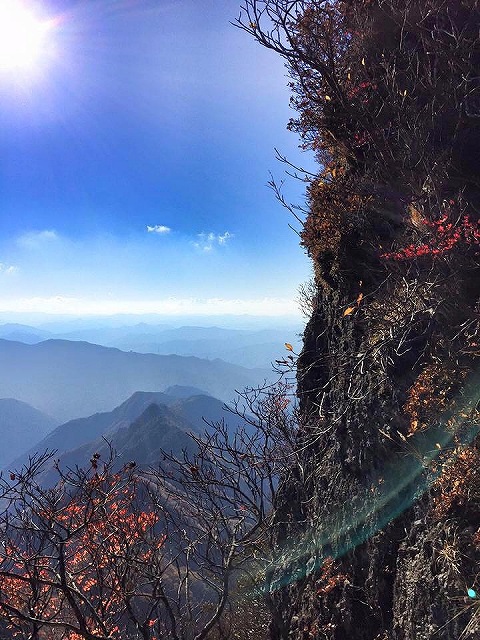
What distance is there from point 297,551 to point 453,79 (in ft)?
44.9

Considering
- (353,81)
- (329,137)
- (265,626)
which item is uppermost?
(353,81)

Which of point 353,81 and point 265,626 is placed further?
point 265,626

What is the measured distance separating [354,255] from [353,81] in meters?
4.77

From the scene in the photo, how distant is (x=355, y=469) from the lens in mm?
9398

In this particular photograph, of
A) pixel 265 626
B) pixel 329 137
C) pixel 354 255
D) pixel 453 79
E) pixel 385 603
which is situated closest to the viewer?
pixel 453 79

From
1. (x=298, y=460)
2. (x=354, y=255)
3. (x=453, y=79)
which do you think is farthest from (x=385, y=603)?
(x=453, y=79)

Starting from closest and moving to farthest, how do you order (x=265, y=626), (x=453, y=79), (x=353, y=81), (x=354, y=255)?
(x=453, y=79) < (x=353, y=81) < (x=354, y=255) < (x=265, y=626)

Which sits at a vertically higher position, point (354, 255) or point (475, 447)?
point (354, 255)

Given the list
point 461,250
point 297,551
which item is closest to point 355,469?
point 297,551

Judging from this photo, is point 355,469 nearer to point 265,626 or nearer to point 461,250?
point 461,250

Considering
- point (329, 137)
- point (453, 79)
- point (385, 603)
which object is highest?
point (329, 137)

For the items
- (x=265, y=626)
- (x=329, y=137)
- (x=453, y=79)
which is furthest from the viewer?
(x=265, y=626)

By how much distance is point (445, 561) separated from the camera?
5.68 meters

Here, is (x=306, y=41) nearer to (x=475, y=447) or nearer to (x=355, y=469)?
(x=475, y=447)
